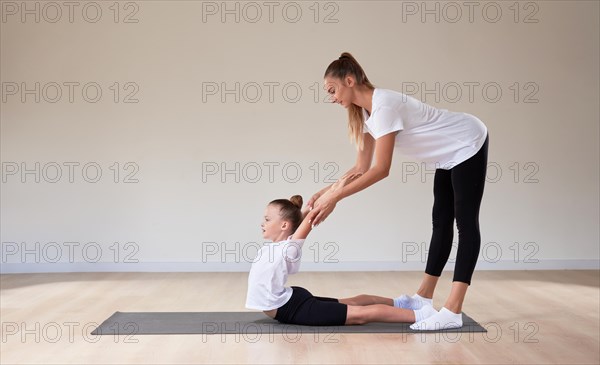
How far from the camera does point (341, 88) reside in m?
3.05

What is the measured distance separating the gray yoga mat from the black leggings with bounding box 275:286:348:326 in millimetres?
26

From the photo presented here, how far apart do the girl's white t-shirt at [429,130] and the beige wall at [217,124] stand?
2335mm

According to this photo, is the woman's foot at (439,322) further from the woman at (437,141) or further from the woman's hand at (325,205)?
the woman's hand at (325,205)

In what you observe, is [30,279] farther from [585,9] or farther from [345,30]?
[585,9]

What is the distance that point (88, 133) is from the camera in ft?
17.6

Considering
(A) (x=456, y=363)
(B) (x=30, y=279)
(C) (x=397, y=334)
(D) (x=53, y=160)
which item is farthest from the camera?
(D) (x=53, y=160)

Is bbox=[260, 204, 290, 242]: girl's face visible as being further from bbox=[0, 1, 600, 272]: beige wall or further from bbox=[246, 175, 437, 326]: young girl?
bbox=[0, 1, 600, 272]: beige wall

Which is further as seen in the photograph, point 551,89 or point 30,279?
point 551,89

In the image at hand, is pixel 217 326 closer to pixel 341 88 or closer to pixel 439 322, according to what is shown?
pixel 439 322

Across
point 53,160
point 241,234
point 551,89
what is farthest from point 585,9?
point 53,160

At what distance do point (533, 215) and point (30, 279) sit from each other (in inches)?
134

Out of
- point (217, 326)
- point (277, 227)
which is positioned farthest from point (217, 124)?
point (217, 326)

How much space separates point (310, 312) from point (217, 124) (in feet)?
8.39

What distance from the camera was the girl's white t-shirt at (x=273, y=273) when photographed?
3.00m
